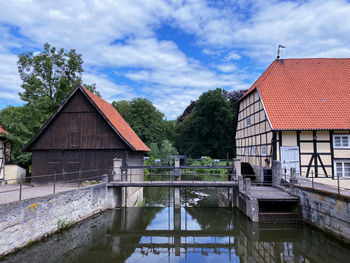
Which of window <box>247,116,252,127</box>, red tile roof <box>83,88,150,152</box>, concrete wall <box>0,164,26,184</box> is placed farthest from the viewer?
window <box>247,116,252,127</box>

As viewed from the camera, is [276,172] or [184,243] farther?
[276,172]

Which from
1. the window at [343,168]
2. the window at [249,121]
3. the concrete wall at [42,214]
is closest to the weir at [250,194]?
the concrete wall at [42,214]

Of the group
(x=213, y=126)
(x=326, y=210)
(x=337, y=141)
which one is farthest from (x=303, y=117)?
(x=213, y=126)

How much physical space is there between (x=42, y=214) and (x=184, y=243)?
5.13m

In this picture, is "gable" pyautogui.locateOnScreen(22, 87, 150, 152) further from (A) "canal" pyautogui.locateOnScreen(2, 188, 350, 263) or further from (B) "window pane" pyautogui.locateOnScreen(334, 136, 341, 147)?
(B) "window pane" pyautogui.locateOnScreen(334, 136, 341, 147)

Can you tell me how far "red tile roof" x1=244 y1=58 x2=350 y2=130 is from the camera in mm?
14328

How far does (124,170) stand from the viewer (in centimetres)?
1502

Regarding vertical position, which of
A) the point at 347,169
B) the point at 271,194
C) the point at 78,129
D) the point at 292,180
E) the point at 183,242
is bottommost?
the point at 183,242

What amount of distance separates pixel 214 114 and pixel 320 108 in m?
23.0

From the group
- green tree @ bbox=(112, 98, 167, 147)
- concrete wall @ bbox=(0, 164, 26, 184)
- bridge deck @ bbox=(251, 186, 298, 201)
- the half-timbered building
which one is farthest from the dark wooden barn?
green tree @ bbox=(112, 98, 167, 147)

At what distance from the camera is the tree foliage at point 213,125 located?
37469mm

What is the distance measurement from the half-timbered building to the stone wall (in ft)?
7.82

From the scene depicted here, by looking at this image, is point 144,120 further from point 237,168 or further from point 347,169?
point 347,169

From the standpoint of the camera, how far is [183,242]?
31.8 feet
